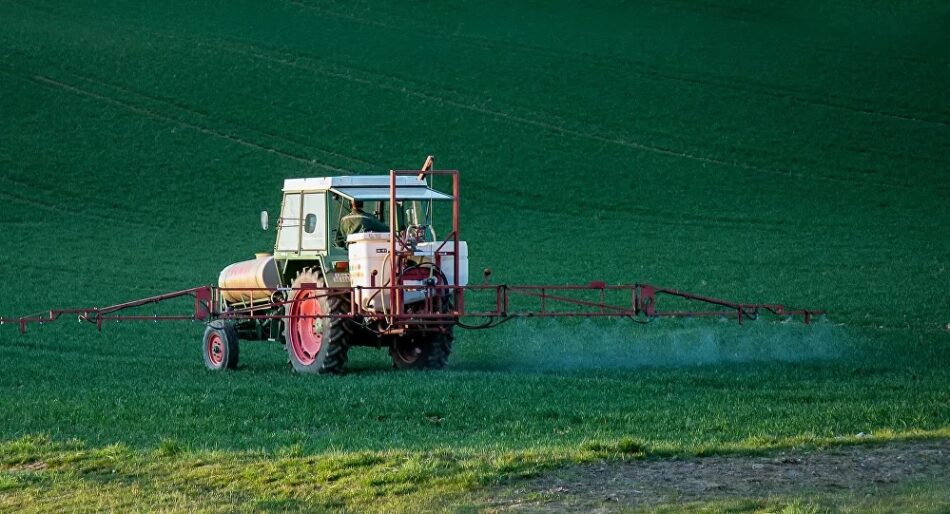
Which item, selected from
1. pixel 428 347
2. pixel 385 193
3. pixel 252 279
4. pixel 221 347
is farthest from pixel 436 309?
pixel 221 347

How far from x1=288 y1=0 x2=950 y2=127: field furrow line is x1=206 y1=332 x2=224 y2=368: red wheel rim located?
39058mm

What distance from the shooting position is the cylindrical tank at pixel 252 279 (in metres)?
21.3

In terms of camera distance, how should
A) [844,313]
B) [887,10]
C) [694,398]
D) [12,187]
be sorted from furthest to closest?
[887,10]
[12,187]
[844,313]
[694,398]

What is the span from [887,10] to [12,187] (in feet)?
144

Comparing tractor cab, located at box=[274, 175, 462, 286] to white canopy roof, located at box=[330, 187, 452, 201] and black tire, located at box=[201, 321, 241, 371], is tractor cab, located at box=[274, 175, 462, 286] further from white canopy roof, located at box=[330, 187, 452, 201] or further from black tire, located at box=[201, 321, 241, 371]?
black tire, located at box=[201, 321, 241, 371]

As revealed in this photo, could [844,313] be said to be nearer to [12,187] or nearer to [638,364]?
[638,364]

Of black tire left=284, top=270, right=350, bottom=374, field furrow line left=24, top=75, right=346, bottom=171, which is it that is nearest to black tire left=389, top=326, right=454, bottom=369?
black tire left=284, top=270, right=350, bottom=374

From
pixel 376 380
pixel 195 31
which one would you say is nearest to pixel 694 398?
pixel 376 380

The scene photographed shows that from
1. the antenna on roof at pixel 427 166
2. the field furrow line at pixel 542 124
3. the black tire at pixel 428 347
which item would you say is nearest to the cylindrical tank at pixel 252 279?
the black tire at pixel 428 347

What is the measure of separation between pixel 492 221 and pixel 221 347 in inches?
915

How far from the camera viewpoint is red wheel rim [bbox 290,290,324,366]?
2012cm

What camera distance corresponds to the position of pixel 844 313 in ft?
96.8

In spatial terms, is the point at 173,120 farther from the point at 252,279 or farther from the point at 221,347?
the point at 252,279

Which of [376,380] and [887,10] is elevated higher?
[887,10]
